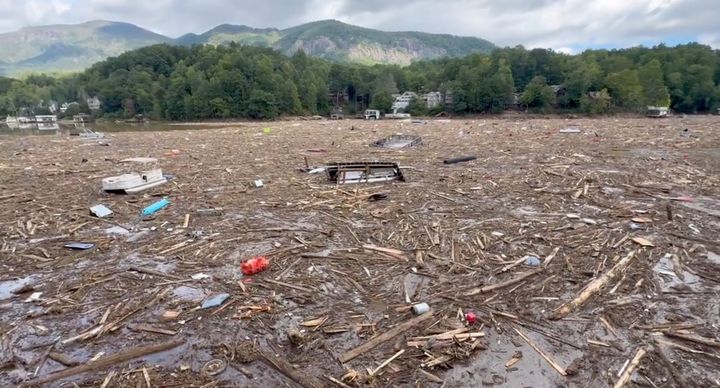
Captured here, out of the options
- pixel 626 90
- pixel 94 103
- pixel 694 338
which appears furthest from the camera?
pixel 94 103

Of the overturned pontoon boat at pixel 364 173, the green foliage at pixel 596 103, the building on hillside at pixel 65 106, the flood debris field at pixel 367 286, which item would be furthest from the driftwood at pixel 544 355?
the building on hillside at pixel 65 106

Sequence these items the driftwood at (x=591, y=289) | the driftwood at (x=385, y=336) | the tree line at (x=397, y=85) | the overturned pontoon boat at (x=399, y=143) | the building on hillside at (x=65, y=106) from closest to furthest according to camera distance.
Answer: the driftwood at (x=385, y=336) → the driftwood at (x=591, y=289) → the overturned pontoon boat at (x=399, y=143) → the tree line at (x=397, y=85) → the building on hillside at (x=65, y=106)

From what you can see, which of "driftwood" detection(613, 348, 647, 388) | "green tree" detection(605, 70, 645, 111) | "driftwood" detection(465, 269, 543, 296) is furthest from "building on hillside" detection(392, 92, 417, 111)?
"driftwood" detection(613, 348, 647, 388)

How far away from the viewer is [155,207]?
8828 millimetres

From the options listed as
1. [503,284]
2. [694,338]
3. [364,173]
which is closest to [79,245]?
[503,284]

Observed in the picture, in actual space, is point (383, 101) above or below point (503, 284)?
above

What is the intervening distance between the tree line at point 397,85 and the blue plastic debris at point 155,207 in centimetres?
6353

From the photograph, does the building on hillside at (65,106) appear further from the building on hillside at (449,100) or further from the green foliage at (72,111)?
the building on hillside at (449,100)

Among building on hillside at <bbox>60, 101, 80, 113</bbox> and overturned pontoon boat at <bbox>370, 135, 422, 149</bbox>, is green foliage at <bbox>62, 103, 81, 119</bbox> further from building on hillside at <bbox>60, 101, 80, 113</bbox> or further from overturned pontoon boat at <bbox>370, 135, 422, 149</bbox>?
overturned pontoon boat at <bbox>370, 135, 422, 149</bbox>

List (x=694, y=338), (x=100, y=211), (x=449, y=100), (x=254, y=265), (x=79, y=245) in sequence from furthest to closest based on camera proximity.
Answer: (x=449, y=100)
(x=100, y=211)
(x=79, y=245)
(x=254, y=265)
(x=694, y=338)

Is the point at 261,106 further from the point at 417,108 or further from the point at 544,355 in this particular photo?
the point at 544,355

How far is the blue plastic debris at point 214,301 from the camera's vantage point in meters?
4.70

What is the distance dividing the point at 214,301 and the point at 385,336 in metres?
2.16

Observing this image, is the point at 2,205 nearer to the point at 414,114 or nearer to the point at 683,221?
the point at 683,221
